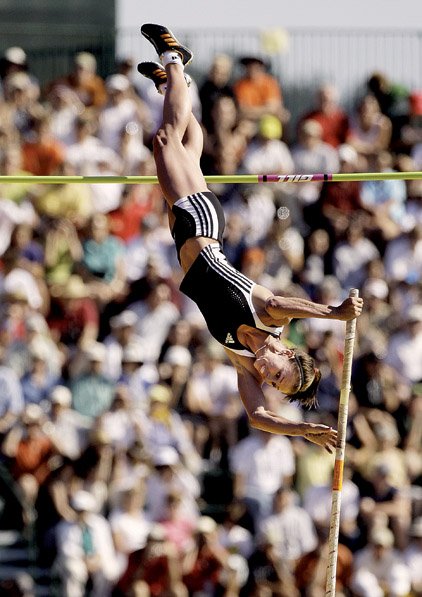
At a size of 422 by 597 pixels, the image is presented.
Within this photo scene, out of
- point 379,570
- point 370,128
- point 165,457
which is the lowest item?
point 379,570

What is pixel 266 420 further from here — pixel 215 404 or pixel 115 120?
pixel 115 120

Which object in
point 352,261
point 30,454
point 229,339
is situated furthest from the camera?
point 352,261

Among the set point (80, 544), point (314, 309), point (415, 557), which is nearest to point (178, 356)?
point (80, 544)

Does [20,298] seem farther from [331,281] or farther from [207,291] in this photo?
[207,291]

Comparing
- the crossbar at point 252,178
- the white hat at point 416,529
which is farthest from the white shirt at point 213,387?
the crossbar at point 252,178

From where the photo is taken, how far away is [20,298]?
14195 millimetres

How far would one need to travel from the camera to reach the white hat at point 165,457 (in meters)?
13.8

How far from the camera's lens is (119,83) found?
15.9 metres

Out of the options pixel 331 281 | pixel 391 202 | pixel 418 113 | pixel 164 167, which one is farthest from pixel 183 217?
pixel 418 113

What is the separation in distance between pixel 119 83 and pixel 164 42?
186 inches

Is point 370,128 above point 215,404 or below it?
above

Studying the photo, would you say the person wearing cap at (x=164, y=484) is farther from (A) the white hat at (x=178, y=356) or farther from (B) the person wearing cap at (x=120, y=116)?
(B) the person wearing cap at (x=120, y=116)

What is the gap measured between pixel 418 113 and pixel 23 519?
247 inches

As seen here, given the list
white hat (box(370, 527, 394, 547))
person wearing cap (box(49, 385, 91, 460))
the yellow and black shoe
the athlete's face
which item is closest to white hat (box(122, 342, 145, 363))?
person wearing cap (box(49, 385, 91, 460))
